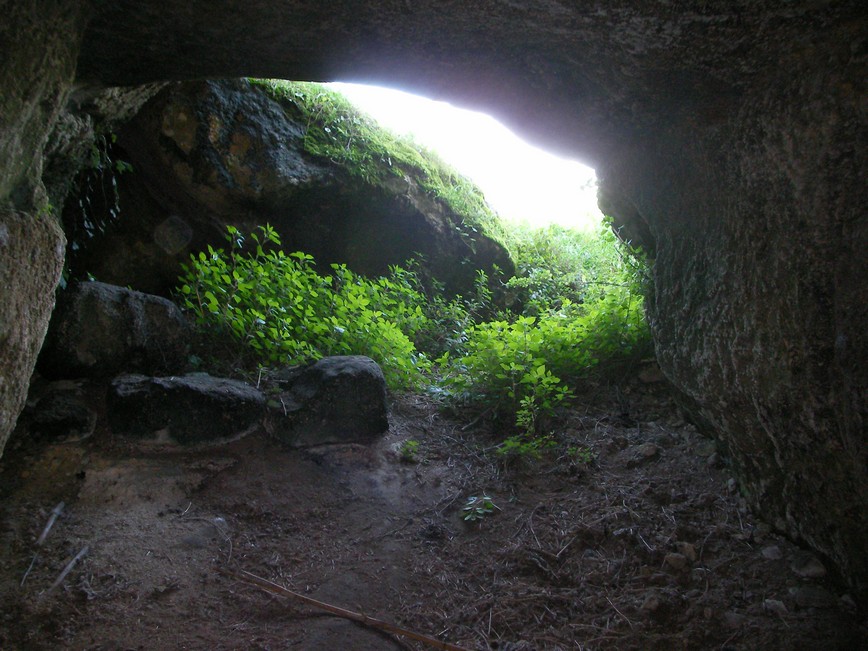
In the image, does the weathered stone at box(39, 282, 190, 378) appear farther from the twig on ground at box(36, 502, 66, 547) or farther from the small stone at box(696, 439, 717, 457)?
the small stone at box(696, 439, 717, 457)

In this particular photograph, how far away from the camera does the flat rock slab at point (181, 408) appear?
335 cm

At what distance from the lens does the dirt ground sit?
235 cm

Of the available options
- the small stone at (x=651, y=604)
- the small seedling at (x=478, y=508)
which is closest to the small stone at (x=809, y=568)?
the small stone at (x=651, y=604)

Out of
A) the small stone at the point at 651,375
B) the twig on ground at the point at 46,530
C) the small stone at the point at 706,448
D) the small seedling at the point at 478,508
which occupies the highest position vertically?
the small stone at the point at 651,375

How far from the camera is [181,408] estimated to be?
11.4 ft

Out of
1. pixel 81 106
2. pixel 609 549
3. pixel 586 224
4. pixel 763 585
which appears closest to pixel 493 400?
pixel 609 549

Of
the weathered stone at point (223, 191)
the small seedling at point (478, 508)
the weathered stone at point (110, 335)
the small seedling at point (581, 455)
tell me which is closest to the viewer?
the small seedling at point (478, 508)

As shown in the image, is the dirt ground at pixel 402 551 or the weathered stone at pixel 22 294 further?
the dirt ground at pixel 402 551

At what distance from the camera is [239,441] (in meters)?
3.71

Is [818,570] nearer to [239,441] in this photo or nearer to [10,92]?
[239,441]

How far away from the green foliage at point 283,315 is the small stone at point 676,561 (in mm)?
2614

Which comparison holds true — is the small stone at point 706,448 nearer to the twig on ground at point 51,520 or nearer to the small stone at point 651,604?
the small stone at point 651,604

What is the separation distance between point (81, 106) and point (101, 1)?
3.50 ft

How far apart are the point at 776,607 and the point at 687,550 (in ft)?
1.51
